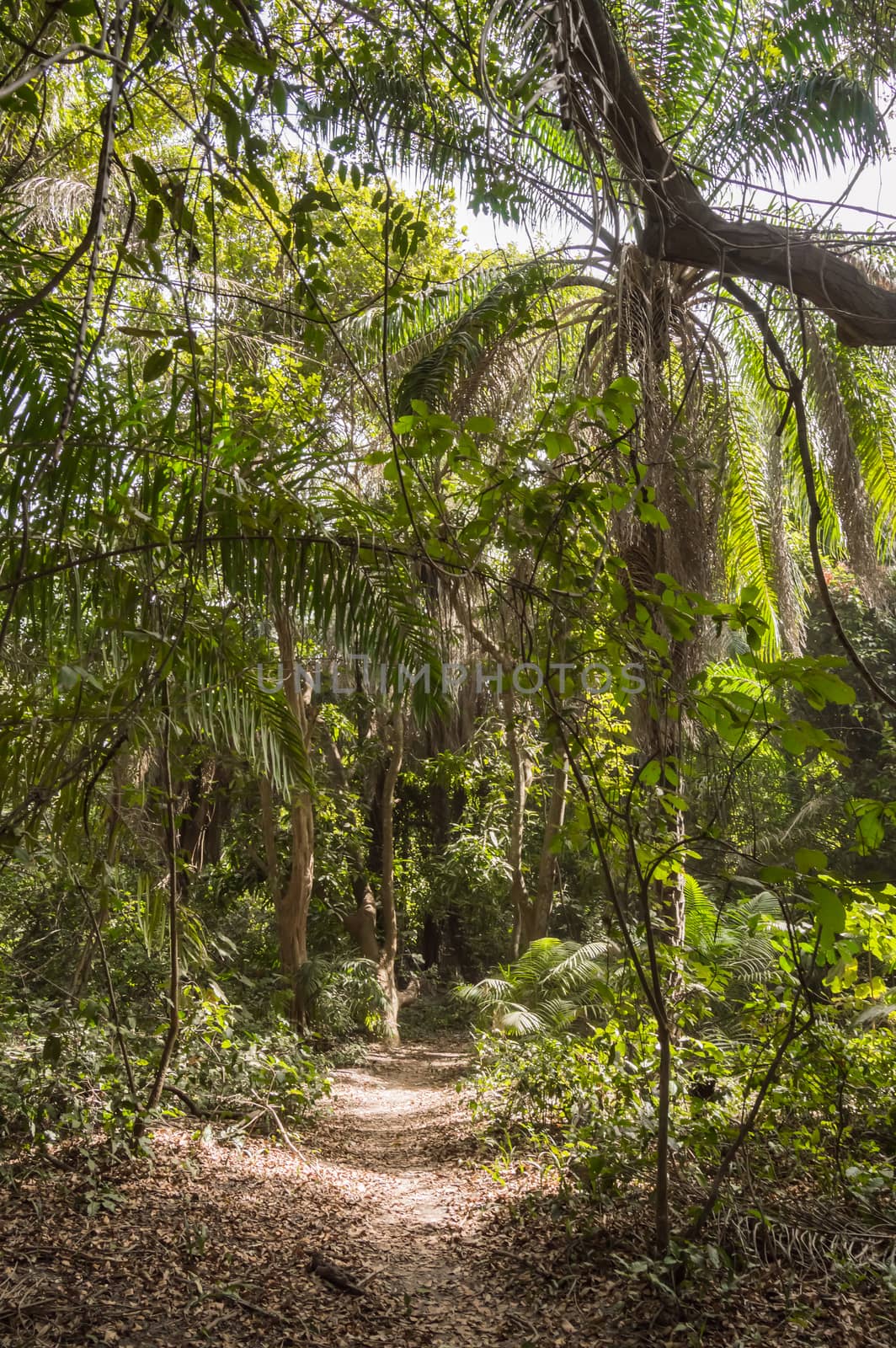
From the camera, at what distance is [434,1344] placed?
297cm

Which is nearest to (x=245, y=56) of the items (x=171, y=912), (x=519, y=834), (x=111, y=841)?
(x=111, y=841)

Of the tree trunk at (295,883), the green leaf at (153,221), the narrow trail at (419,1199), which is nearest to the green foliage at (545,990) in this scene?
the narrow trail at (419,1199)

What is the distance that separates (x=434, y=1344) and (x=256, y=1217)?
1.24 metres

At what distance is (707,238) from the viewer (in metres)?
3.16

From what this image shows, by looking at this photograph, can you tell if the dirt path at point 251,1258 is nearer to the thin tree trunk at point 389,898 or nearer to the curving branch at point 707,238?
the curving branch at point 707,238

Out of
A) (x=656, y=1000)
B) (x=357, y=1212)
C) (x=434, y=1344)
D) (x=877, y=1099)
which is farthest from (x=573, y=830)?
(x=357, y=1212)

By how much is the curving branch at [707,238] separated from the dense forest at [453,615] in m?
0.02

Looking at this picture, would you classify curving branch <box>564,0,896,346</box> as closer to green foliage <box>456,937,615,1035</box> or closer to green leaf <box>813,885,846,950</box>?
green leaf <box>813,885,846,950</box>

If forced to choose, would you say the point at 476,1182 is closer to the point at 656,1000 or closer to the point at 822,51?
the point at 656,1000

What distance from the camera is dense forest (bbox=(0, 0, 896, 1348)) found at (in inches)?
96.3

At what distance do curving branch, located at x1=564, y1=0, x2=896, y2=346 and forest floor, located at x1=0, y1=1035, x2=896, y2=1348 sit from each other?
3.26 metres

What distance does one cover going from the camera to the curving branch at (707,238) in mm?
2922

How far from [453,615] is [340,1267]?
490cm

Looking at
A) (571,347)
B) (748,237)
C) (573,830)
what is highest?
(571,347)
